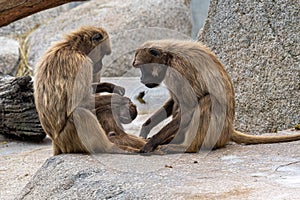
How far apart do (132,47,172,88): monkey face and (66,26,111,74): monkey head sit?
42cm

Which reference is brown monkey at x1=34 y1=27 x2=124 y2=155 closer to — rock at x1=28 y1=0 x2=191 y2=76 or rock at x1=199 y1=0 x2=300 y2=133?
rock at x1=199 y1=0 x2=300 y2=133

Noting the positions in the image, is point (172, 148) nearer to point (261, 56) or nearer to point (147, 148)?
point (147, 148)

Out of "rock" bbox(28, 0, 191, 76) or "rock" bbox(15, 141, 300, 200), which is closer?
"rock" bbox(15, 141, 300, 200)

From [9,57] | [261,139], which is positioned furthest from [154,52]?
[9,57]

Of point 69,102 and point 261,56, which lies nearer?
point 69,102

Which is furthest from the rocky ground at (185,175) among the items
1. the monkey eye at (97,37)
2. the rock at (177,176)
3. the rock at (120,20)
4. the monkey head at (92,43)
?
the rock at (120,20)

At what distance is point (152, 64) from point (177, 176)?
1.35 metres

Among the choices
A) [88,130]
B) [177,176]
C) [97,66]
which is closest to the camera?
[177,176]

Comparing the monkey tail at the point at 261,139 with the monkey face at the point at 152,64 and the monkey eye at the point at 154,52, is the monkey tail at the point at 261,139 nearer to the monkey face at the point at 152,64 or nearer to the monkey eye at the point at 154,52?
the monkey face at the point at 152,64

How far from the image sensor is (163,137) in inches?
217

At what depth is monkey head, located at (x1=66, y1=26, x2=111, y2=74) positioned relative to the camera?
582 cm

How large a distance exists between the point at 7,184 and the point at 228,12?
128 inches

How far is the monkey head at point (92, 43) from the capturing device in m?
5.82

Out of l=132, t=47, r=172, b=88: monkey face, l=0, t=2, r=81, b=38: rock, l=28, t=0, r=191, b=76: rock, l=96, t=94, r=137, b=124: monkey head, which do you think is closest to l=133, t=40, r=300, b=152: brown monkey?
l=132, t=47, r=172, b=88: monkey face
